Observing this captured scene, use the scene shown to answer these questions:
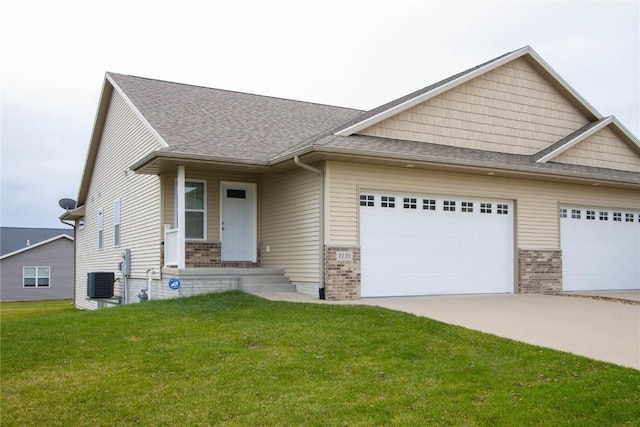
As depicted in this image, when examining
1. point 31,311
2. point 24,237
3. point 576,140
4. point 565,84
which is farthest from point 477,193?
→ point 24,237

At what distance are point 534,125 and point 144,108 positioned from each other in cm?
1031

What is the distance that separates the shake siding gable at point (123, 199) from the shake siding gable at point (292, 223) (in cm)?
263

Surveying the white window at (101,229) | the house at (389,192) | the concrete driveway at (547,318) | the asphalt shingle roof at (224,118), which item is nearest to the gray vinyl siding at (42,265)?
the white window at (101,229)

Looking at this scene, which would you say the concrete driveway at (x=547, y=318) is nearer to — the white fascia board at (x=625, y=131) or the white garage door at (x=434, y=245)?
the white garage door at (x=434, y=245)

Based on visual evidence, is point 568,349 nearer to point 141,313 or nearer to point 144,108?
point 141,313

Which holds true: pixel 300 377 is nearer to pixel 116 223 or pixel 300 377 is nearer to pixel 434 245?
pixel 434 245

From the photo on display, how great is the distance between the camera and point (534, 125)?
55.6ft

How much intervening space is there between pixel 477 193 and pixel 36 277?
3364cm

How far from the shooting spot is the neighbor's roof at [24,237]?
40469mm

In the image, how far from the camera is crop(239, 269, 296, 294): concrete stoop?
13742mm

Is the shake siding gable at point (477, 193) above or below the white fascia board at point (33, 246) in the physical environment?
above

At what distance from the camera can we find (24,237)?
43.2 metres

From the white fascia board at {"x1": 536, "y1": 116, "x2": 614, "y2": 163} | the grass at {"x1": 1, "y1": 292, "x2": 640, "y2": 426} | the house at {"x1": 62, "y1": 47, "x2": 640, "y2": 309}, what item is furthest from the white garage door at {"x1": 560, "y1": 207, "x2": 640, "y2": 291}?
the grass at {"x1": 1, "y1": 292, "x2": 640, "y2": 426}

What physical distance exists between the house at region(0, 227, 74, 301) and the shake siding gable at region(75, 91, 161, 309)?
17379 mm
